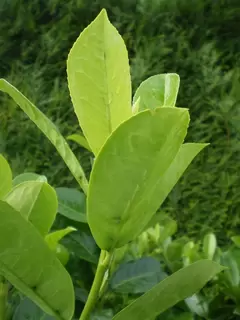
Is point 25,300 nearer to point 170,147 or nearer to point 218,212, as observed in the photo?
point 170,147

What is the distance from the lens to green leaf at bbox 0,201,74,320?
0.56 metres

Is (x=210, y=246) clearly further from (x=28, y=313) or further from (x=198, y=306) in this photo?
(x=28, y=313)

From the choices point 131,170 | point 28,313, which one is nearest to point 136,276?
point 28,313

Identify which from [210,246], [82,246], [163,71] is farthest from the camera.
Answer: [163,71]

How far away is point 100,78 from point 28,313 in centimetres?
35

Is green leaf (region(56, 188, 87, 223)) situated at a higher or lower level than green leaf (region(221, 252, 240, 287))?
higher

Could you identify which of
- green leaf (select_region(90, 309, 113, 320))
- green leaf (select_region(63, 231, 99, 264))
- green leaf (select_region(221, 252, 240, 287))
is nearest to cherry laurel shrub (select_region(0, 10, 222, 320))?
green leaf (select_region(90, 309, 113, 320))

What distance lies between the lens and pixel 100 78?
591 mm

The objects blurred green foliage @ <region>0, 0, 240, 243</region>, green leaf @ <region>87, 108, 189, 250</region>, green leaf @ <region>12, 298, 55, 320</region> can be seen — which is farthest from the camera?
blurred green foliage @ <region>0, 0, 240, 243</region>

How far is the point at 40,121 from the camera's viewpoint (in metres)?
0.64

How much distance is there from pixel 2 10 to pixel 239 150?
119 centimetres

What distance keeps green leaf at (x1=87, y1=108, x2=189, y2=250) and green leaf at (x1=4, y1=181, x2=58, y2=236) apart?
9 cm

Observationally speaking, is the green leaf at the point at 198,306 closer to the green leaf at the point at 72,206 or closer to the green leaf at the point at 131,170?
the green leaf at the point at 72,206

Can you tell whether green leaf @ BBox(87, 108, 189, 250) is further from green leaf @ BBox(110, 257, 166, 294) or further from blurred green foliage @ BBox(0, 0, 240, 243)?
blurred green foliage @ BBox(0, 0, 240, 243)
